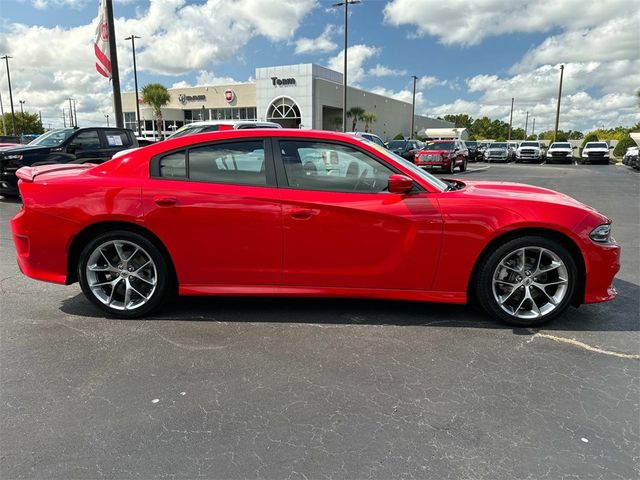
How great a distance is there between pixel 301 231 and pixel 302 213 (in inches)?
5.7

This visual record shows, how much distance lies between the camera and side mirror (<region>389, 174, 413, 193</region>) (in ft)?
12.1

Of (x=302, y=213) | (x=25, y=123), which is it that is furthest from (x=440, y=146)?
(x=25, y=123)

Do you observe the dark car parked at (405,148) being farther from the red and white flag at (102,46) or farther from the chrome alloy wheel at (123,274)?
the chrome alloy wheel at (123,274)

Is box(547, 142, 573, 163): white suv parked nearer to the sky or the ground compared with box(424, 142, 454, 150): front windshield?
nearer to the ground

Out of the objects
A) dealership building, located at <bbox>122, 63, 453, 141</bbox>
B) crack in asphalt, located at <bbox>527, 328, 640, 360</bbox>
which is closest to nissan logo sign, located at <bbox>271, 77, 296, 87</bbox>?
dealership building, located at <bbox>122, 63, 453, 141</bbox>

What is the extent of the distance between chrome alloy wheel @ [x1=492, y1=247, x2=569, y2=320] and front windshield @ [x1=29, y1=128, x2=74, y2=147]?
11.1m

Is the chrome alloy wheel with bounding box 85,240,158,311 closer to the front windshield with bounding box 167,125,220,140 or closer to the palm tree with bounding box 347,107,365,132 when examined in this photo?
the front windshield with bounding box 167,125,220,140

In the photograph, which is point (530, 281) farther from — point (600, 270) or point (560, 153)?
point (560, 153)

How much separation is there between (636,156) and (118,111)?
2760cm

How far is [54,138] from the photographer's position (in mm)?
11719

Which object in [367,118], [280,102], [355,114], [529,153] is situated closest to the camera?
[529,153]

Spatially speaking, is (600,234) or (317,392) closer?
(317,392)

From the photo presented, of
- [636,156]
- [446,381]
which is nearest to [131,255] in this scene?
[446,381]

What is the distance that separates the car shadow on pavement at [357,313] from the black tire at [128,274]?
0.16 metres
